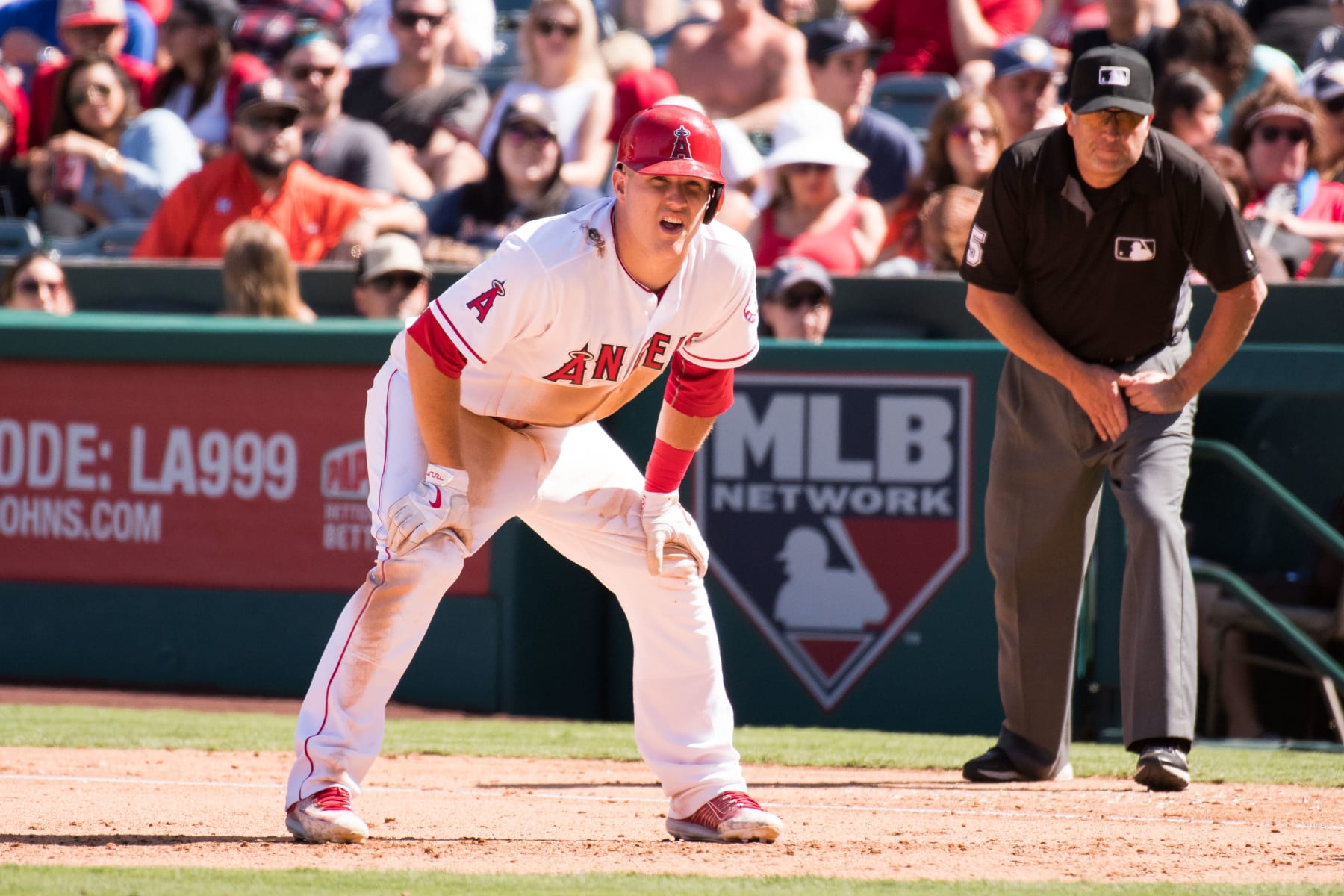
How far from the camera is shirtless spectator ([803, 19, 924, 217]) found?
9797 millimetres

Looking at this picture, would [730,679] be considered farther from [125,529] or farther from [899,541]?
[125,529]

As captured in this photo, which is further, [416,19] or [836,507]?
[416,19]

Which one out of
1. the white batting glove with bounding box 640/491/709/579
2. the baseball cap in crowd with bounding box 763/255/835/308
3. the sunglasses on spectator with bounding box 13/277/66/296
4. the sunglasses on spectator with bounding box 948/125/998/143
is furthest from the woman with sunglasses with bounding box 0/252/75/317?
the white batting glove with bounding box 640/491/709/579

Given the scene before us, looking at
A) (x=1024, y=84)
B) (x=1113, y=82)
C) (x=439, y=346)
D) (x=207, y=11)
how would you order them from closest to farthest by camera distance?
(x=439, y=346)
(x=1113, y=82)
(x=1024, y=84)
(x=207, y=11)

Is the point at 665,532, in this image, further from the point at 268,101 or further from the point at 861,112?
the point at 861,112

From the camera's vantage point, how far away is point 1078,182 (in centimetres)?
529

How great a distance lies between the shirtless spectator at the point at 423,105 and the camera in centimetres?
1052

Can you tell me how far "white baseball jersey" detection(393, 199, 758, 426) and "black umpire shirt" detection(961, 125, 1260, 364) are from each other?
1227 millimetres

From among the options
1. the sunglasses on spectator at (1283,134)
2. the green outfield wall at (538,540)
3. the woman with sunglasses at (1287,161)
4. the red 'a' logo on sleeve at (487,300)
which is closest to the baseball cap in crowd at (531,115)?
the green outfield wall at (538,540)

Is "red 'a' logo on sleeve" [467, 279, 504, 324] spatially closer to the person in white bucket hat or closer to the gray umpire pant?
the gray umpire pant

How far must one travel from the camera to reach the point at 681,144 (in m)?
4.04

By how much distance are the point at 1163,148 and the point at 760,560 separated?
9.70 feet

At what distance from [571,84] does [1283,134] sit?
12.7ft

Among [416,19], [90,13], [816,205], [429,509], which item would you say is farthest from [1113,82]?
[90,13]
